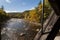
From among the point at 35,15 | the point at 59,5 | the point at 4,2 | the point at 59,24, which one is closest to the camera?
the point at 59,5

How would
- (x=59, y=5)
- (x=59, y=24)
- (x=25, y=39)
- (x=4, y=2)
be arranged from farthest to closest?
1. (x=25, y=39)
2. (x=4, y=2)
3. (x=59, y=24)
4. (x=59, y=5)

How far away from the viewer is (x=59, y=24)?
1.55 ft

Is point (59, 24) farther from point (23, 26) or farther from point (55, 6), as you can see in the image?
point (23, 26)

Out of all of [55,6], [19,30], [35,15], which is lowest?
[19,30]

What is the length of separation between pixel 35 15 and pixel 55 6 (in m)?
1.96

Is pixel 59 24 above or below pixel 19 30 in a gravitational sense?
above

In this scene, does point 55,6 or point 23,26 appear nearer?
point 55,6

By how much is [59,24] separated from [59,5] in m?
0.28

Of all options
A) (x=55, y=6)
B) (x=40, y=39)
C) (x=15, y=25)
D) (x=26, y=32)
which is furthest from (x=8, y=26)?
(x=55, y=6)

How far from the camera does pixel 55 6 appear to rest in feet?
0.66

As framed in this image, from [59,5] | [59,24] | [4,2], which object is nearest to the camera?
[59,5]

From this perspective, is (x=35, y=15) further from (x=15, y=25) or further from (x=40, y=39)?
(x=40, y=39)

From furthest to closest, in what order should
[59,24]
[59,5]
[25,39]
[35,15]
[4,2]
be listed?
1. [25,39]
2. [35,15]
3. [4,2]
4. [59,24]
5. [59,5]

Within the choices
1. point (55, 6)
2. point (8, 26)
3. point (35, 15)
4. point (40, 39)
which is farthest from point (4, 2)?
point (55, 6)
